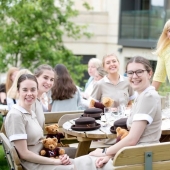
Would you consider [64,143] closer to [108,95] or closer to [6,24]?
[108,95]

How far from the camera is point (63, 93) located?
22.4 feet

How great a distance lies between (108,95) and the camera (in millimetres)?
Result: 6828

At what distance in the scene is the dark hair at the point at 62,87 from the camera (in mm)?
6824

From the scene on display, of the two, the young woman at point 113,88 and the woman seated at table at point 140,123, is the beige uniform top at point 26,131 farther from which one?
the young woman at point 113,88

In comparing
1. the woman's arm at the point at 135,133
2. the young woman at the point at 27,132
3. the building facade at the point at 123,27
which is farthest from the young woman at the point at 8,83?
the building facade at the point at 123,27

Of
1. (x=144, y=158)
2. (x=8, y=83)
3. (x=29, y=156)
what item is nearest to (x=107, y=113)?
(x=29, y=156)

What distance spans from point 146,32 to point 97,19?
3758 millimetres

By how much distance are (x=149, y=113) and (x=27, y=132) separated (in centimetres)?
117

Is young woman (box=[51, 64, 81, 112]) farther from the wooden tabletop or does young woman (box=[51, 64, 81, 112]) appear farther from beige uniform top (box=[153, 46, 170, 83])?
the wooden tabletop

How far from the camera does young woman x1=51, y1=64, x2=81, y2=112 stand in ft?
22.4

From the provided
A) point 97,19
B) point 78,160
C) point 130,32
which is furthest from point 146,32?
point 78,160

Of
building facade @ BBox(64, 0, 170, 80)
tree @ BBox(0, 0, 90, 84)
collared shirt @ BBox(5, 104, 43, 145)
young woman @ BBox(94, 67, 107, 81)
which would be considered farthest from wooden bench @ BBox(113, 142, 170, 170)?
building facade @ BBox(64, 0, 170, 80)

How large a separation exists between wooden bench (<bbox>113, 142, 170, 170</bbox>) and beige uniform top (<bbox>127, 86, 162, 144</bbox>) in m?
0.43

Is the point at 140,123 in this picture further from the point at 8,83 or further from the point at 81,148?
the point at 8,83
